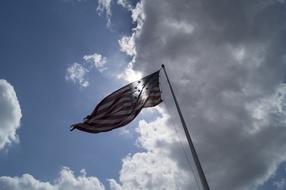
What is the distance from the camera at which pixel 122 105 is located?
24047 millimetres

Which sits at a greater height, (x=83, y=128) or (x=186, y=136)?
(x=83, y=128)

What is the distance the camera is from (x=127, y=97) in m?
24.6

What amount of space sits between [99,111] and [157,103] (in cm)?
465

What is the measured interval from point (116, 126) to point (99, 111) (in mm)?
1976

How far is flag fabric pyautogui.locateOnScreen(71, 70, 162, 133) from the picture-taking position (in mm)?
22938

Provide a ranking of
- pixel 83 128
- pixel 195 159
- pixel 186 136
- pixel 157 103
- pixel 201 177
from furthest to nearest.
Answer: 1. pixel 157 103
2. pixel 83 128
3. pixel 186 136
4. pixel 195 159
5. pixel 201 177

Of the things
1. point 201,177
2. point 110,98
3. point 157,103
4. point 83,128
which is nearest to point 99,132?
point 83,128

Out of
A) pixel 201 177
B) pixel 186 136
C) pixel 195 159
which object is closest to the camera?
pixel 201 177

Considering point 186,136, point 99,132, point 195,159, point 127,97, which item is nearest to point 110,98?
point 127,97

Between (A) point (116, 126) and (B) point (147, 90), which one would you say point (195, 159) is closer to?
(A) point (116, 126)

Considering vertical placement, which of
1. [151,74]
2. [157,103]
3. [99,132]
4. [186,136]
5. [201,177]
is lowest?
[201,177]

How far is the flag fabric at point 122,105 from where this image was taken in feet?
75.3

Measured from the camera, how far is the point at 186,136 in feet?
61.1

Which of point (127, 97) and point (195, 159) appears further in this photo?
point (127, 97)
